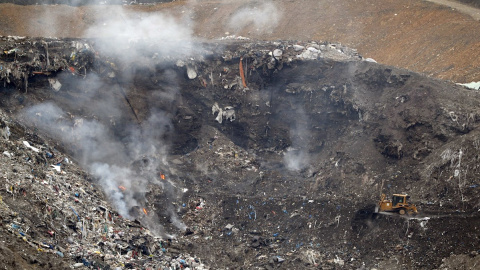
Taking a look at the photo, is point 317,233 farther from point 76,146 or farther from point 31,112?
point 31,112

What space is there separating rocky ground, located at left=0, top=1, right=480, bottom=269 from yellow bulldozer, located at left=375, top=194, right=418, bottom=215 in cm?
27

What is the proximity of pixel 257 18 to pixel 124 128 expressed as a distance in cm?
1919

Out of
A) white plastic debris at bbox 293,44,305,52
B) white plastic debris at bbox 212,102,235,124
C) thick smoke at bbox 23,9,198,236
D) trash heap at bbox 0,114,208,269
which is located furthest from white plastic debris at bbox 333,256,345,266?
white plastic debris at bbox 293,44,305,52

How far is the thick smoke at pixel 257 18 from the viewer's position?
38.8 m

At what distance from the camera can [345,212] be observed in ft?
64.2

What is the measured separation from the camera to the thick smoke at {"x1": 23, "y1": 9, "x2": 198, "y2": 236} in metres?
21.6

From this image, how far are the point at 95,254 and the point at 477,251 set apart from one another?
11.6m

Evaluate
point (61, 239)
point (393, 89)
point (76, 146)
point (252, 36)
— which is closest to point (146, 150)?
point (76, 146)

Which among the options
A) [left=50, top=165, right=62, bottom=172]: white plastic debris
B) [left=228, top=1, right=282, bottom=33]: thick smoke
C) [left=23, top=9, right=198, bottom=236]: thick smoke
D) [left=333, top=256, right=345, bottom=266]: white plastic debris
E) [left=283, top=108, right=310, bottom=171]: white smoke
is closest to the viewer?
[left=333, top=256, right=345, bottom=266]: white plastic debris

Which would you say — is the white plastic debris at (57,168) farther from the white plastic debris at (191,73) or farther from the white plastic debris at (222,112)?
the white plastic debris at (222,112)

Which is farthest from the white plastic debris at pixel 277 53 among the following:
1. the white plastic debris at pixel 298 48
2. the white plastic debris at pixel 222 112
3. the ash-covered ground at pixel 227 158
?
the white plastic debris at pixel 222 112

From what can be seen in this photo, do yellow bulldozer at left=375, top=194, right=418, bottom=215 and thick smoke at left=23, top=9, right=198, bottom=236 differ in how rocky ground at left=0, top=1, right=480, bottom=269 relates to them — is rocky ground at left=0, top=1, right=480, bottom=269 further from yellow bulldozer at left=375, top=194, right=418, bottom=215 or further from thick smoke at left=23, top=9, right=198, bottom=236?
yellow bulldozer at left=375, top=194, right=418, bottom=215

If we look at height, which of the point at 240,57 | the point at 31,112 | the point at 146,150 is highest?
the point at 240,57

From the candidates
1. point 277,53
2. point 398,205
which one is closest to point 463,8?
point 277,53
